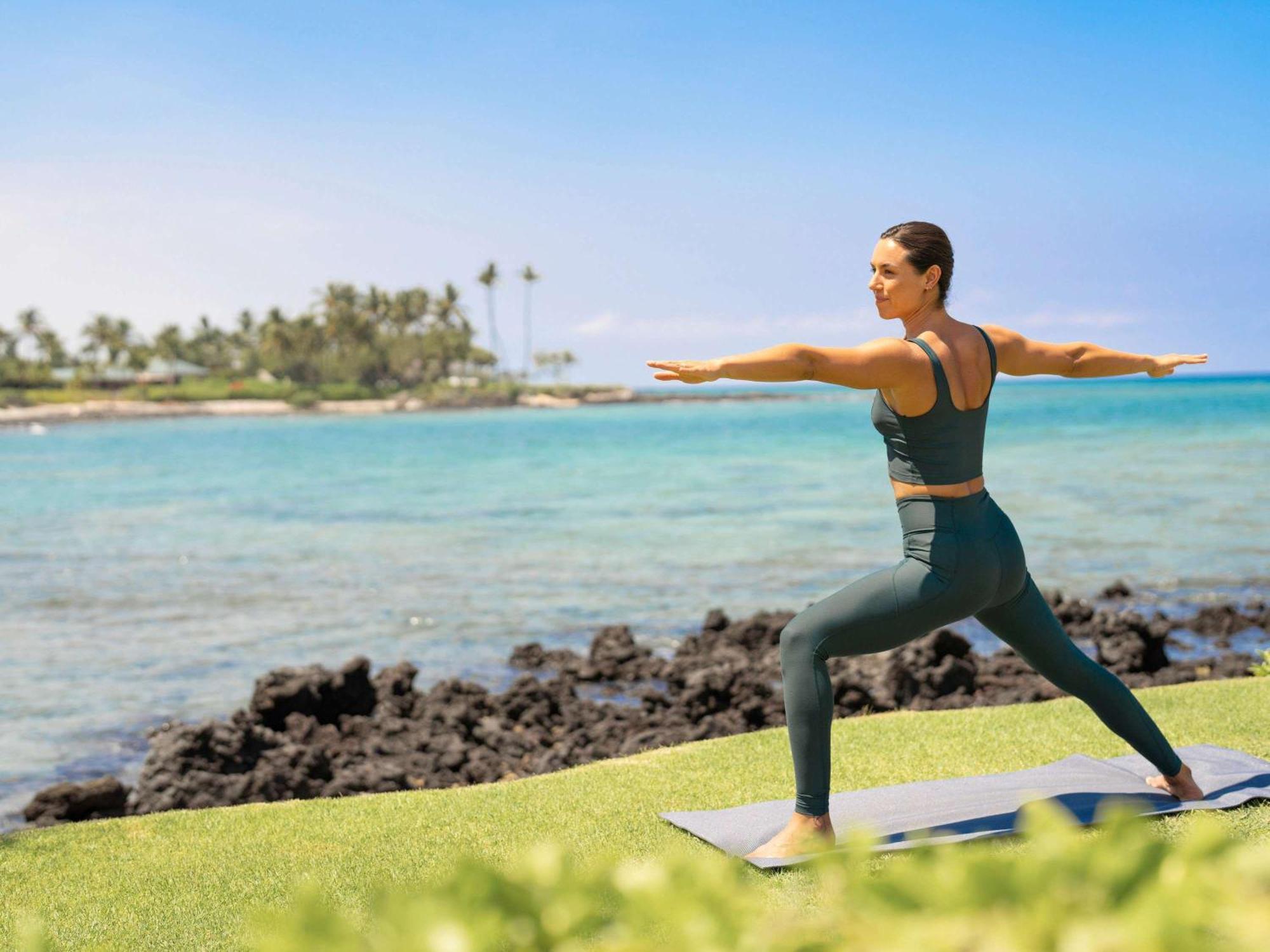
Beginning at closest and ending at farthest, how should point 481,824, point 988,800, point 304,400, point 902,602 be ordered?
point 902,602, point 988,800, point 481,824, point 304,400

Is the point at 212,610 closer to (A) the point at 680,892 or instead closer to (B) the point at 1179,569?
(B) the point at 1179,569

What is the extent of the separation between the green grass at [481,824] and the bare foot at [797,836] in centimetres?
15

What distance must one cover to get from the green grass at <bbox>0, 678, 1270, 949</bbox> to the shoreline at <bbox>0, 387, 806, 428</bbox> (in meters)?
122

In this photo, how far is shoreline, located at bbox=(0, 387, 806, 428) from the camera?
12038cm

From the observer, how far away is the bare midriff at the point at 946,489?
15.5ft

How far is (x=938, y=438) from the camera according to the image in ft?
15.4

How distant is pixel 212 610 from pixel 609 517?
13.5m

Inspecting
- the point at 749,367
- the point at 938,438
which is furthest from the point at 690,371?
the point at 938,438

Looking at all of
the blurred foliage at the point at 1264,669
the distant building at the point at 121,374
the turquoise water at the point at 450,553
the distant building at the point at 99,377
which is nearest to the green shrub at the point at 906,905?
the blurred foliage at the point at 1264,669

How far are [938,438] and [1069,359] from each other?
0.93m

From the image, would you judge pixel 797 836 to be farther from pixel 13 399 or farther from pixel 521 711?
pixel 13 399

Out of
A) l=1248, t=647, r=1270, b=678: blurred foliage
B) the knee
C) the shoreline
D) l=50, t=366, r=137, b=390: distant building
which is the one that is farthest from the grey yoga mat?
l=50, t=366, r=137, b=390: distant building

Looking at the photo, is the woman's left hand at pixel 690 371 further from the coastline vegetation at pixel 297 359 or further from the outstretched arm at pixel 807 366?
the coastline vegetation at pixel 297 359

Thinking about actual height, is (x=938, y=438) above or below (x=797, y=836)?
above
